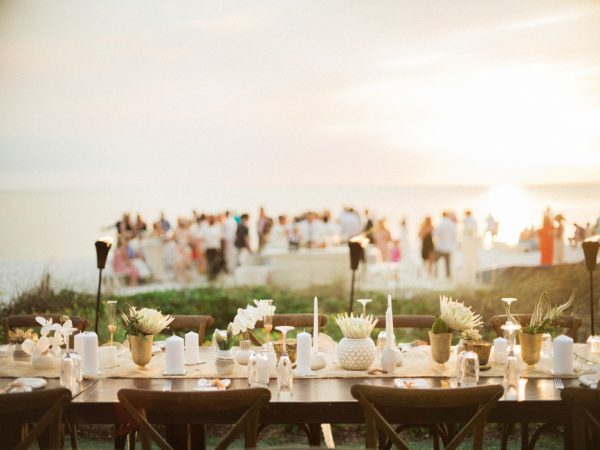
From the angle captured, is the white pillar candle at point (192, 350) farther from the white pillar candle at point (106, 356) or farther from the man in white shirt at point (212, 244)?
the man in white shirt at point (212, 244)

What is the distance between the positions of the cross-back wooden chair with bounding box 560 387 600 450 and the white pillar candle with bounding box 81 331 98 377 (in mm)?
1894

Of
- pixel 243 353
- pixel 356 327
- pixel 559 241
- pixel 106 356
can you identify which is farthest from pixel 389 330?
pixel 559 241

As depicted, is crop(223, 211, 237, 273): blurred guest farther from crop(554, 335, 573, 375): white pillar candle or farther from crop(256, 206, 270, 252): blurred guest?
crop(554, 335, 573, 375): white pillar candle

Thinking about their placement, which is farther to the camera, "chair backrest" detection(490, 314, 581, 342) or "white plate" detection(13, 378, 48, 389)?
"chair backrest" detection(490, 314, 581, 342)

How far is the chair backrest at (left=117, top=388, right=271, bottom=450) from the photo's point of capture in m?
2.44

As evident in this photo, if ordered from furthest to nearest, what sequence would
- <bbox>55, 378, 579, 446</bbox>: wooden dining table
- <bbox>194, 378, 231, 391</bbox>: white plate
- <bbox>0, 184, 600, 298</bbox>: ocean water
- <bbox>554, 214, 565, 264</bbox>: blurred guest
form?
<bbox>554, 214, 565, 264</bbox>: blurred guest → <bbox>0, 184, 600, 298</bbox>: ocean water → <bbox>194, 378, 231, 391</bbox>: white plate → <bbox>55, 378, 579, 446</bbox>: wooden dining table

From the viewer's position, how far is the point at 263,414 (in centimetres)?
280

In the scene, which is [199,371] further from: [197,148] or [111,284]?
[197,148]

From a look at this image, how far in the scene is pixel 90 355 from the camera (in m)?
3.31

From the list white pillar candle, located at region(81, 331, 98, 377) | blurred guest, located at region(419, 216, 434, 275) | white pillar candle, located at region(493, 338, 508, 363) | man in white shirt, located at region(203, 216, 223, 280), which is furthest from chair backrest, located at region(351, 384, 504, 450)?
blurred guest, located at region(419, 216, 434, 275)

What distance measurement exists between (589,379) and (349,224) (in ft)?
29.8

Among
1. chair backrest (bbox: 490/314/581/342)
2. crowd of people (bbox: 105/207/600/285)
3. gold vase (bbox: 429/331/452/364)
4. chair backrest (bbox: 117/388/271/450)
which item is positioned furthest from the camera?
crowd of people (bbox: 105/207/600/285)

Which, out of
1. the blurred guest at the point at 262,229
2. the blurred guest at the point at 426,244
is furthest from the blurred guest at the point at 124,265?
the blurred guest at the point at 426,244

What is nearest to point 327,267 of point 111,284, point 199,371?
point 111,284
